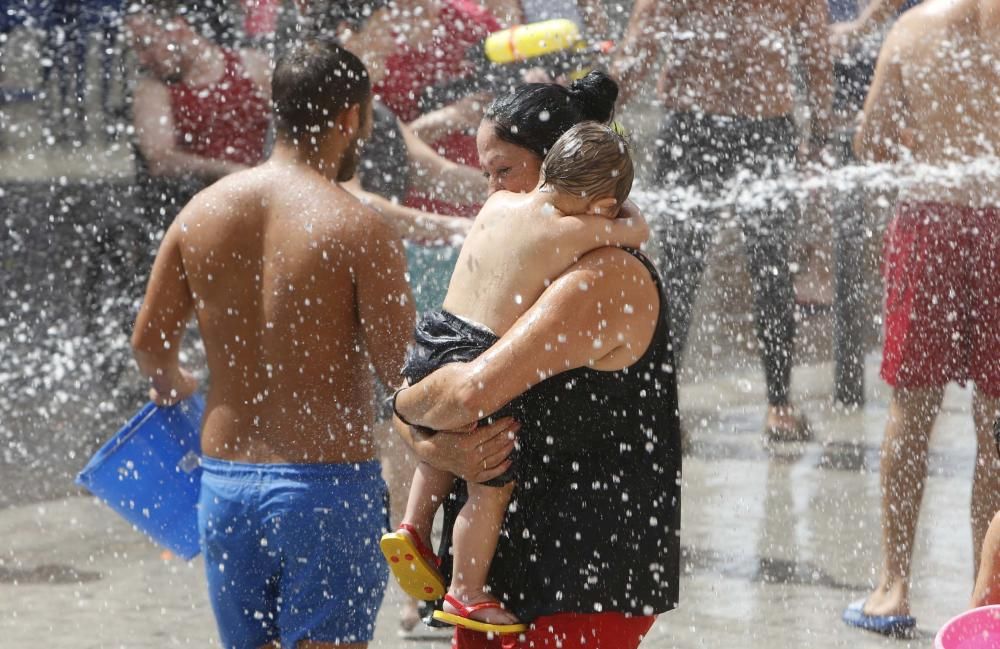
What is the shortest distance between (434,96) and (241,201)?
2290 mm

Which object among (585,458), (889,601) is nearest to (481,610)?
(585,458)

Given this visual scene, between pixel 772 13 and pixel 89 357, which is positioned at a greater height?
pixel 772 13

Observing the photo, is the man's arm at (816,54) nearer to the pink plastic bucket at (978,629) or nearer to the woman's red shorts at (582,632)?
the woman's red shorts at (582,632)

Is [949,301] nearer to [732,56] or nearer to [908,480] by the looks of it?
[908,480]

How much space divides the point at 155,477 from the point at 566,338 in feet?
4.39

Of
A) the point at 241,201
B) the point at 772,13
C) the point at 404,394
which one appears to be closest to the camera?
the point at 404,394

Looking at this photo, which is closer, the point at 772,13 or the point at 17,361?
Answer: the point at 772,13

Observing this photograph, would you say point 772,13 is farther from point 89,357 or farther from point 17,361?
point 17,361

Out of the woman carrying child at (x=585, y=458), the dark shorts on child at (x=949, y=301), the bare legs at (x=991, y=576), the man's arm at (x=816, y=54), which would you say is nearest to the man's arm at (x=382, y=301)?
the woman carrying child at (x=585, y=458)

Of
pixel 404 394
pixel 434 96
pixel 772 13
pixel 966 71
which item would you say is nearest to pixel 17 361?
pixel 434 96

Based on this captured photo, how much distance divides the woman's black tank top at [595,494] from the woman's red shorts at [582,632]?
0.06 feet

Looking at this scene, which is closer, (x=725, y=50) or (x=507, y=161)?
(x=507, y=161)

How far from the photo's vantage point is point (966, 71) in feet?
13.6

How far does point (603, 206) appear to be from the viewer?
7.55ft
